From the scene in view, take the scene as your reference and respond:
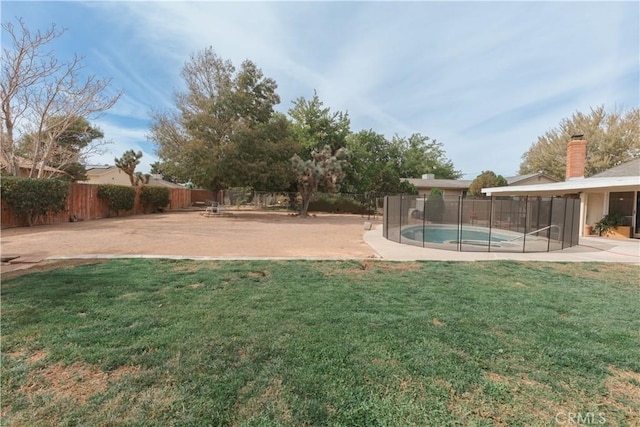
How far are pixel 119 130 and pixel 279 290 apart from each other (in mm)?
25043

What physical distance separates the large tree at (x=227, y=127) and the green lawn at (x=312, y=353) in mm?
12739

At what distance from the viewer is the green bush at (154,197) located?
19.5 m

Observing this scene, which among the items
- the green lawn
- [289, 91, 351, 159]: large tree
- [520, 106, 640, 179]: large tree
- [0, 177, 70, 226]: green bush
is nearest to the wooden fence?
[0, 177, 70, 226]: green bush

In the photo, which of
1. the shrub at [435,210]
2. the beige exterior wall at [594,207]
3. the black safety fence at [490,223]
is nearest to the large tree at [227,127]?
the shrub at [435,210]

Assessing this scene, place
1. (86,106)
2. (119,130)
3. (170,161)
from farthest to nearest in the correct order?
1. (119,130)
2. (170,161)
3. (86,106)

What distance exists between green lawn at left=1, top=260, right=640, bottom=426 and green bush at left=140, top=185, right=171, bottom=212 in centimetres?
1659

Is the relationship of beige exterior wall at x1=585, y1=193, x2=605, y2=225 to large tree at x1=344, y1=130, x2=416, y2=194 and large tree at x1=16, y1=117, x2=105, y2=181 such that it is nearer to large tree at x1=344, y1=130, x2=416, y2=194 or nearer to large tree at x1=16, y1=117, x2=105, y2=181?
large tree at x1=344, y1=130, x2=416, y2=194

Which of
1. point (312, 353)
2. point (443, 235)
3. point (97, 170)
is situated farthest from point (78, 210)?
point (97, 170)

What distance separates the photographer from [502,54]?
966 centimetres

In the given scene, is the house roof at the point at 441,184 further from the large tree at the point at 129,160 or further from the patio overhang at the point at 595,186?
the large tree at the point at 129,160

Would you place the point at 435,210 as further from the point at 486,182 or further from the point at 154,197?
the point at 154,197

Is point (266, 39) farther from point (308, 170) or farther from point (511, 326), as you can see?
point (511, 326)

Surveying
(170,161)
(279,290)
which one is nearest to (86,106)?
(170,161)

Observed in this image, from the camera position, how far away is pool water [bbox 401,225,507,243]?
1046 cm
